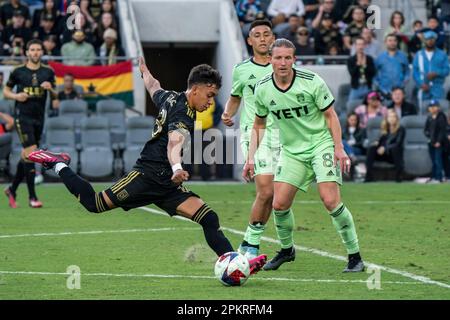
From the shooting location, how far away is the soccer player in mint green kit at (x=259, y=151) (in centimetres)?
1227

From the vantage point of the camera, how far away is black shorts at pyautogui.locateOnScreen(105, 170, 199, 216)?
37.2 feet

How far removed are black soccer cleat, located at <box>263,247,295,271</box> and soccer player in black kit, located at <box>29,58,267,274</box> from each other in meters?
1.17

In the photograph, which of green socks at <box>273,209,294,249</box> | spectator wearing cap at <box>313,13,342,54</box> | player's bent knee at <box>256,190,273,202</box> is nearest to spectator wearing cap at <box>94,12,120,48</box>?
spectator wearing cap at <box>313,13,342,54</box>

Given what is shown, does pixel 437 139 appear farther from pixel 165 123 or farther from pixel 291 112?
pixel 165 123

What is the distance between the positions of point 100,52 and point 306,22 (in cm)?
511

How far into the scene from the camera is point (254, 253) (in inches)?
478

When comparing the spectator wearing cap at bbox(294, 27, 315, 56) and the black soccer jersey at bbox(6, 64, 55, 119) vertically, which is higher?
the black soccer jersey at bbox(6, 64, 55, 119)

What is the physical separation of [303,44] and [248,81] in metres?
15.1

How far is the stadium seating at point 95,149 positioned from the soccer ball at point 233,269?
14784 millimetres

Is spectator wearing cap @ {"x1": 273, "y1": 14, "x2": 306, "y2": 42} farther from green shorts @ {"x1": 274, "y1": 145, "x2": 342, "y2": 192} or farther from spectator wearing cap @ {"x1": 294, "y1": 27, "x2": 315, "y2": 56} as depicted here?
green shorts @ {"x1": 274, "y1": 145, "x2": 342, "y2": 192}

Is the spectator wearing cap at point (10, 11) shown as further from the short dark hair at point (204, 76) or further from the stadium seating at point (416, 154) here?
the short dark hair at point (204, 76)

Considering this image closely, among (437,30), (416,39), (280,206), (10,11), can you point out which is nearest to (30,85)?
(280,206)

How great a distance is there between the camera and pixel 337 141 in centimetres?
1155
